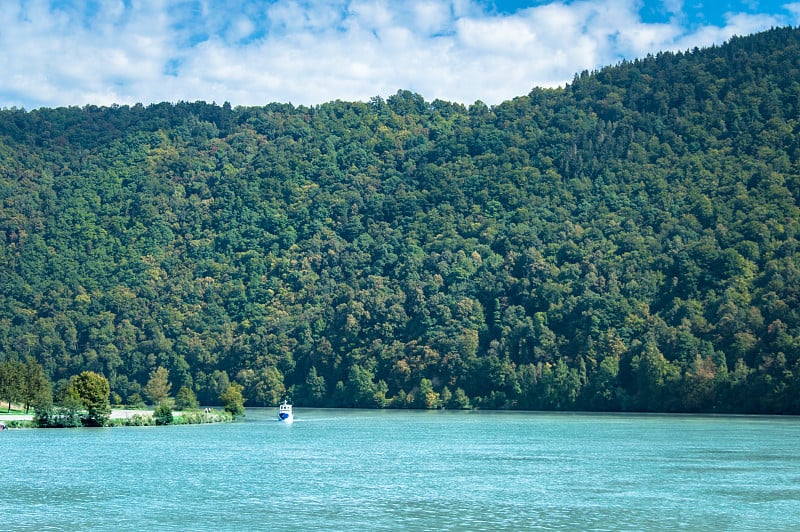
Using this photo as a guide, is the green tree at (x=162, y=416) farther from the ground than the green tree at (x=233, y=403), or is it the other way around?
the green tree at (x=233, y=403)

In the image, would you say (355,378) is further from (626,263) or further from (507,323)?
(626,263)

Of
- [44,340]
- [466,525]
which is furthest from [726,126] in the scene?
[466,525]

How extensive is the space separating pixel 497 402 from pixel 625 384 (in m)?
21.0

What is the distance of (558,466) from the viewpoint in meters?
70.1

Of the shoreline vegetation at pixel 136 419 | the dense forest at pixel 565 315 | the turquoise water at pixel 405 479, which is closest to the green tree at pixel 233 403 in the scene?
the shoreline vegetation at pixel 136 419

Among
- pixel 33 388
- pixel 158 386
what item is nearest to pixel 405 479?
pixel 33 388

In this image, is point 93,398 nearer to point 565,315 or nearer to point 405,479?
point 405,479

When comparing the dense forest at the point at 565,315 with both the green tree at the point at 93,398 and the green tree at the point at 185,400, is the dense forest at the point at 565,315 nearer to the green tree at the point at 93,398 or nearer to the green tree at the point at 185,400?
the green tree at the point at 185,400

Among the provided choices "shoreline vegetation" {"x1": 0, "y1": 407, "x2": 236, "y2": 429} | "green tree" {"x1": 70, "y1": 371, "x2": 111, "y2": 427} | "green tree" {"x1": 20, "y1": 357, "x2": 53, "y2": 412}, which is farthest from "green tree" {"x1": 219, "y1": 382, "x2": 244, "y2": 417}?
"green tree" {"x1": 70, "y1": 371, "x2": 111, "y2": 427}

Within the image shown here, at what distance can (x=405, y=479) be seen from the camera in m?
62.8

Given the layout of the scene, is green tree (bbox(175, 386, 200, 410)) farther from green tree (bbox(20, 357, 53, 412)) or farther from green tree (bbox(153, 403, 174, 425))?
green tree (bbox(20, 357, 53, 412))

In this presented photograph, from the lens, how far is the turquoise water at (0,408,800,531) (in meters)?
47.8

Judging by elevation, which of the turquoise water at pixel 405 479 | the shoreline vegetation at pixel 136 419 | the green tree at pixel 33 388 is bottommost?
the turquoise water at pixel 405 479

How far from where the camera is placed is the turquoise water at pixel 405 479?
47812 mm
